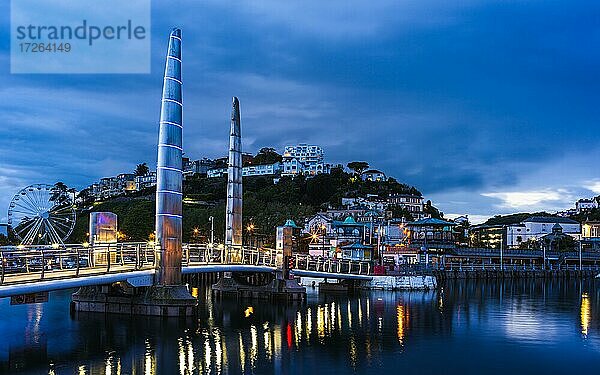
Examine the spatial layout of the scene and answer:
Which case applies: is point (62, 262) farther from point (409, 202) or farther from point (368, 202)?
point (409, 202)

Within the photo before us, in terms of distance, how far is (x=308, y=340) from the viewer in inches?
1406

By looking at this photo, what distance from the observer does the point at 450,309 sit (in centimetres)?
5231

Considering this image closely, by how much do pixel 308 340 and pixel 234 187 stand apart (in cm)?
2472

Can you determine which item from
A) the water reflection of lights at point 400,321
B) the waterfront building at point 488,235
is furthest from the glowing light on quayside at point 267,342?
the waterfront building at point 488,235

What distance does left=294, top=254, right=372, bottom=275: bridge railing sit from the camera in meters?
64.8

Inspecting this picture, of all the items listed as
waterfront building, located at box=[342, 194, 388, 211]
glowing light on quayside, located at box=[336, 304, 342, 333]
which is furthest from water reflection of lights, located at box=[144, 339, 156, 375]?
waterfront building, located at box=[342, 194, 388, 211]

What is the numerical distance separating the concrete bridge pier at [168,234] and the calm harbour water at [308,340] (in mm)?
946

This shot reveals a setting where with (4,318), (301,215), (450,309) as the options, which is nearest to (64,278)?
(4,318)

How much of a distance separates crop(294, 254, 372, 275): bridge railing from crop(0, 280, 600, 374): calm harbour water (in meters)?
10.6

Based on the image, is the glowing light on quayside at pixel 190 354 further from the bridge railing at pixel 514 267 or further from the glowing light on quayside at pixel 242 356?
the bridge railing at pixel 514 267

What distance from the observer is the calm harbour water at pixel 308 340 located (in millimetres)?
28812

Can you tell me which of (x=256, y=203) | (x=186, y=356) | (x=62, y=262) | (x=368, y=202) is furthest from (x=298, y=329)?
(x=368, y=202)

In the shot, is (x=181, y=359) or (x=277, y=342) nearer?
(x=181, y=359)

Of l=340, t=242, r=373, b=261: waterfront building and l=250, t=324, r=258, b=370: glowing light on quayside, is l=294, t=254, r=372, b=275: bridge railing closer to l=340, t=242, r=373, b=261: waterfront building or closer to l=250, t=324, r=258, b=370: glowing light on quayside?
l=340, t=242, r=373, b=261: waterfront building
